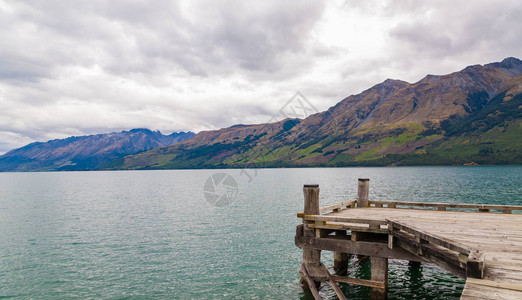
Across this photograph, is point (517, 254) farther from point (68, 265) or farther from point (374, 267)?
point (68, 265)

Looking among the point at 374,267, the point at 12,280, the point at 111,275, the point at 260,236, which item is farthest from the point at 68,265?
the point at 374,267

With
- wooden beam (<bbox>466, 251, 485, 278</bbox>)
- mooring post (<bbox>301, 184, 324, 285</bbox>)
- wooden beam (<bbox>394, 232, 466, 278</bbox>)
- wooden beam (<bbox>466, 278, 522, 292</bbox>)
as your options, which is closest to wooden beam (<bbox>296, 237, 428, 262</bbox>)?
mooring post (<bbox>301, 184, 324, 285</bbox>)

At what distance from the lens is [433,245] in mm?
10875

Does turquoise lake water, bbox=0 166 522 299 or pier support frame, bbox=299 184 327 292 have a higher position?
pier support frame, bbox=299 184 327 292

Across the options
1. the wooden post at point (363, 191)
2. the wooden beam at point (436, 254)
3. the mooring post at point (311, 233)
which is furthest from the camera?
the wooden post at point (363, 191)

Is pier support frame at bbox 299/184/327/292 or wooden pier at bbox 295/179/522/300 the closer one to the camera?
wooden pier at bbox 295/179/522/300

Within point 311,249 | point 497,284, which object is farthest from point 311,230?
point 497,284

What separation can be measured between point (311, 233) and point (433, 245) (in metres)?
5.64

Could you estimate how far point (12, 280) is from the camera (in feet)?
71.8

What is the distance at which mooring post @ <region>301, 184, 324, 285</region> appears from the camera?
49.7 feet

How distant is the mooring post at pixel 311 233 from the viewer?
15156 millimetres

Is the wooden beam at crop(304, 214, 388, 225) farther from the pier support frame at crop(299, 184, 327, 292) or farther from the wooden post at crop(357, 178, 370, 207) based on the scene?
the wooden post at crop(357, 178, 370, 207)

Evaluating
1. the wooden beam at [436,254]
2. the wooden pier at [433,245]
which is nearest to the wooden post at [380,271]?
the wooden pier at [433,245]

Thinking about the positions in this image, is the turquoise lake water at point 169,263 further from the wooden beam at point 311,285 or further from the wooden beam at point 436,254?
the wooden beam at point 436,254
